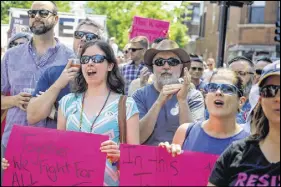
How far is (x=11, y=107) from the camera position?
4.70 m

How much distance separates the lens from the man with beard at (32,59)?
4789 mm

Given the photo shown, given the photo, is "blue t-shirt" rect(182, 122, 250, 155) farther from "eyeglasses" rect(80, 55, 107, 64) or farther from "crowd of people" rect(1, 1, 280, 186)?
"eyeglasses" rect(80, 55, 107, 64)

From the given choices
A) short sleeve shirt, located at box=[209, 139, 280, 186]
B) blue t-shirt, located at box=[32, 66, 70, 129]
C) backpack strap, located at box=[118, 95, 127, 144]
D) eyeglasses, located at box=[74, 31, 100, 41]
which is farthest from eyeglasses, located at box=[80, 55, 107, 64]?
short sleeve shirt, located at box=[209, 139, 280, 186]

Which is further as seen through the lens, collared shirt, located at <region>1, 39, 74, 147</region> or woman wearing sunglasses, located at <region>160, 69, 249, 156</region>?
collared shirt, located at <region>1, 39, 74, 147</region>

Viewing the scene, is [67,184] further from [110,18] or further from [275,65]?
[110,18]

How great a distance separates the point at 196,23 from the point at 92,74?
52.8m

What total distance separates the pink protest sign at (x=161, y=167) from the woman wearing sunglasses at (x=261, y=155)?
1.32 ft

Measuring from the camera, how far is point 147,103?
15.2ft

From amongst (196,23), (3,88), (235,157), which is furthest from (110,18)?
(235,157)

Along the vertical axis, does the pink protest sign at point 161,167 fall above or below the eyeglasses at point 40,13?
below

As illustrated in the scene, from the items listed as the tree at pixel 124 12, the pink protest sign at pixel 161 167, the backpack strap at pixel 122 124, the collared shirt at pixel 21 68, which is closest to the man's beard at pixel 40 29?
the collared shirt at pixel 21 68

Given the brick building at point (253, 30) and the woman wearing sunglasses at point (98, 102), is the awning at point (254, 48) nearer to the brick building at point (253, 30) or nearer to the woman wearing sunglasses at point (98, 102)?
the brick building at point (253, 30)

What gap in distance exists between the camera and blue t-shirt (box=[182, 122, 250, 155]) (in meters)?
3.56

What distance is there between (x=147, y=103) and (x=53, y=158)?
3.92ft
